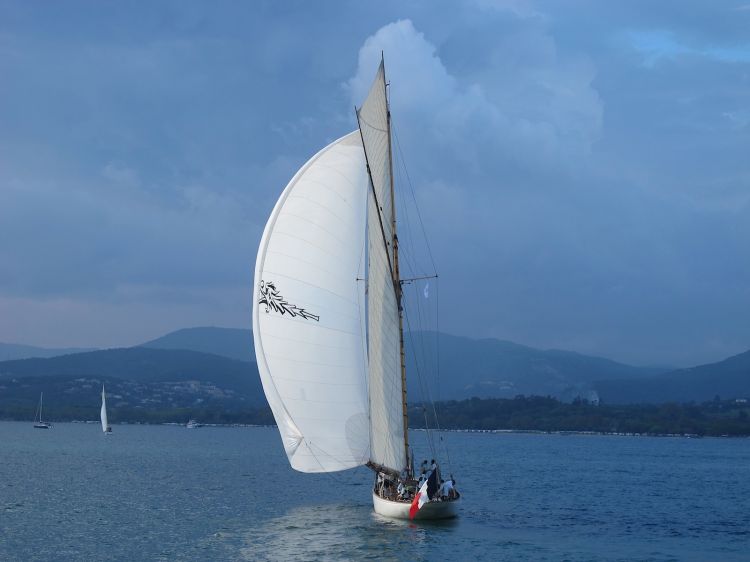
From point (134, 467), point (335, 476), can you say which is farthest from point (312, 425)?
point (134, 467)

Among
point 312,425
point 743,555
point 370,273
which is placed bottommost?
point 743,555

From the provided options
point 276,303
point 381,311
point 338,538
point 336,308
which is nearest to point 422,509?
point 338,538

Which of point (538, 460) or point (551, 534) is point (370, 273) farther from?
point (538, 460)

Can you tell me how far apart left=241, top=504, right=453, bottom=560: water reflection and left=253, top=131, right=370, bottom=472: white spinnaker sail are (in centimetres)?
364

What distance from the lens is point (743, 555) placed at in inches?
Result: 1976

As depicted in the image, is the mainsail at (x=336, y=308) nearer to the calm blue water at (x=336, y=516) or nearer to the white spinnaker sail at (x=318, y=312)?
the white spinnaker sail at (x=318, y=312)

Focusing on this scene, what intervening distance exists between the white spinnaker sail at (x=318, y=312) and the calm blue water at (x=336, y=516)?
17.8 feet

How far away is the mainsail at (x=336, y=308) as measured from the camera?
170 ft

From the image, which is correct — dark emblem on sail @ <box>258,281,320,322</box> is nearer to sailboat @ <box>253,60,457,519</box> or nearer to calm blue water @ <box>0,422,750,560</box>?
sailboat @ <box>253,60,457,519</box>

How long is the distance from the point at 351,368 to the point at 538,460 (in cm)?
9599

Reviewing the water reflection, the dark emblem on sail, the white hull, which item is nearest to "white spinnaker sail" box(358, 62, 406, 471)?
the white hull

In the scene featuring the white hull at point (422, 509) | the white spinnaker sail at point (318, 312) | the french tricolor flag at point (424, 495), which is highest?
the white spinnaker sail at point (318, 312)

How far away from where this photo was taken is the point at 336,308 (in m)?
52.8

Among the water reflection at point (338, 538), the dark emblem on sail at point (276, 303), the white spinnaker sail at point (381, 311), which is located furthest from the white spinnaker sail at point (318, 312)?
the water reflection at point (338, 538)
